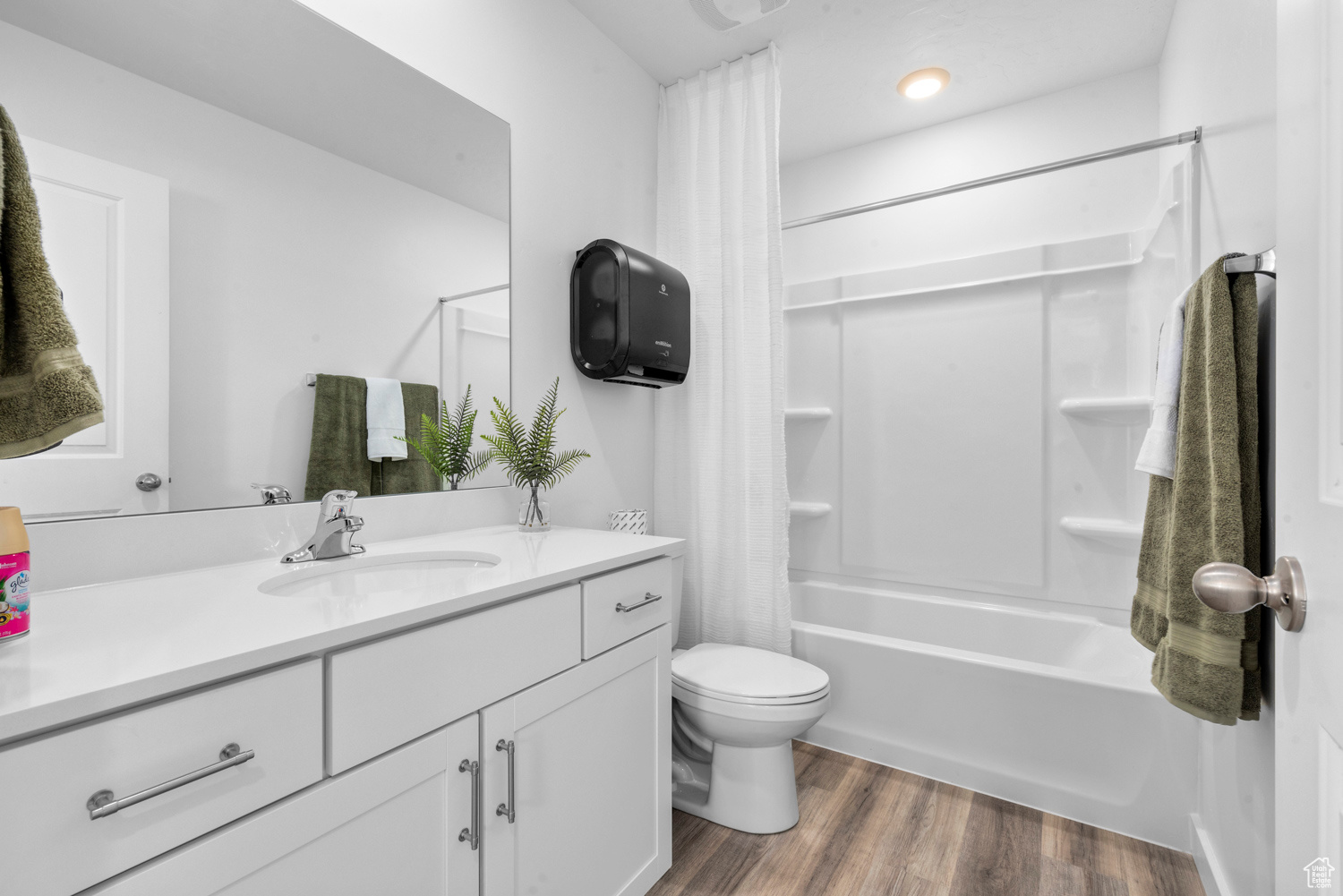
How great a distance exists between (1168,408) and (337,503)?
179cm

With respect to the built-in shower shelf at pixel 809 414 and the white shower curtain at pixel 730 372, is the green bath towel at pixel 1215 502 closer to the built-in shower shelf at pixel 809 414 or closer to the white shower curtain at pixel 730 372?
the white shower curtain at pixel 730 372

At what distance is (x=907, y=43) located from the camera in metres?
2.13

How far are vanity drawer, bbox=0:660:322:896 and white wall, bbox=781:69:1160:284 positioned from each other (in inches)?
110

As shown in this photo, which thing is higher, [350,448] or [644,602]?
[350,448]

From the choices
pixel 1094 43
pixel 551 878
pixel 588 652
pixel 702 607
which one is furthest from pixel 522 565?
pixel 1094 43

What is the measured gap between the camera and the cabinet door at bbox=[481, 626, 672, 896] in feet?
3.40

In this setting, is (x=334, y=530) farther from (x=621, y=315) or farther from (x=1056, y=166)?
(x=1056, y=166)

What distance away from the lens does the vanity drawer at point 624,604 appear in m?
1.25

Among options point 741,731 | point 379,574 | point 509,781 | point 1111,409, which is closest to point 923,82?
point 1111,409

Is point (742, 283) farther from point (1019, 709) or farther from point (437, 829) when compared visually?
point (437, 829)

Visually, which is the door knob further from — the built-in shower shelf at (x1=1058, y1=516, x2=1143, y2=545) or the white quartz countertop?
the built-in shower shelf at (x1=1058, y1=516, x2=1143, y2=545)

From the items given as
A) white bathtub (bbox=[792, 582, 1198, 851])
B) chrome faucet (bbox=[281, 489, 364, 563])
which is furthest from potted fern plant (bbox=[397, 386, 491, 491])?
white bathtub (bbox=[792, 582, 1198, 851])

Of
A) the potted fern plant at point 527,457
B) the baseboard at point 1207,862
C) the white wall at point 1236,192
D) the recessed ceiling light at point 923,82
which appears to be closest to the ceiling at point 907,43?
the recessed ceiling light at point 923,82

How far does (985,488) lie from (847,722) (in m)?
1.13
